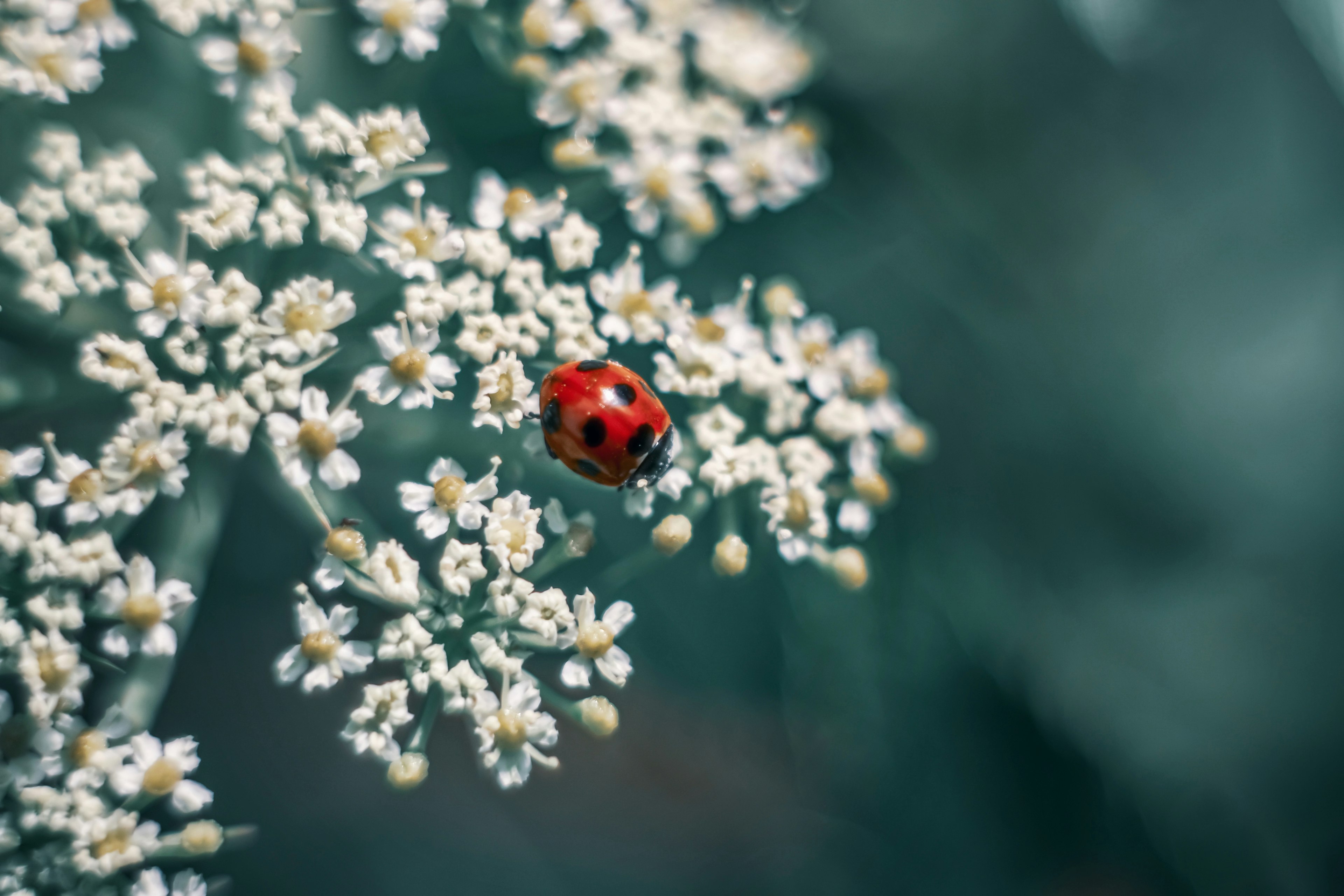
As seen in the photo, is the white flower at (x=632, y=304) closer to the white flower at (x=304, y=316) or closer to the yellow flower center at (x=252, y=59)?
the white flower at (x=304, y=316)

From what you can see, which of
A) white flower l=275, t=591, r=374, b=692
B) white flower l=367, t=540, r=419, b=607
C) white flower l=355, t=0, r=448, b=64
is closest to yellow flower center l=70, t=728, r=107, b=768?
white flower l=275, t=591, r=374, b=692

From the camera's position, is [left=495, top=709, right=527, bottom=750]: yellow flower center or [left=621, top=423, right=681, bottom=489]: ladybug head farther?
[left=621, top=423, right=681, bottom=489]: ladybug head

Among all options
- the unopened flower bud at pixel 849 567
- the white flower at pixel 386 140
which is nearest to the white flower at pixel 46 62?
the white flower at pixel 386 140

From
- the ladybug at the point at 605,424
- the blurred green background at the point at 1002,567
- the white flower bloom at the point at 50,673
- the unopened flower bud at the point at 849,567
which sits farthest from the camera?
the blurred green background at the point at 1002,567

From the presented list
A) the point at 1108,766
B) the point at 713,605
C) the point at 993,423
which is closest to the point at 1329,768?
the point at 1108,766

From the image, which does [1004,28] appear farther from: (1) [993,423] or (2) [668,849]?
(2) [668,849]

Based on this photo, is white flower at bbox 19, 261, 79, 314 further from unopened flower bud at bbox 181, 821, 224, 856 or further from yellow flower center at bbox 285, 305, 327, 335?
unopened flower bud at bbox 181, 821, 224, 856
